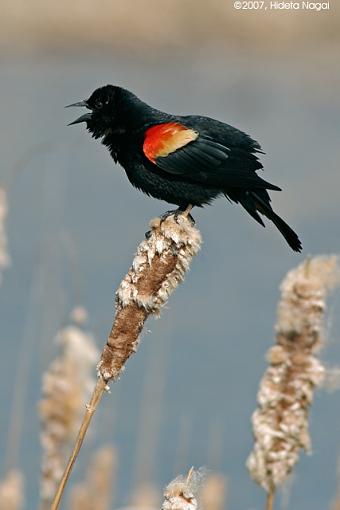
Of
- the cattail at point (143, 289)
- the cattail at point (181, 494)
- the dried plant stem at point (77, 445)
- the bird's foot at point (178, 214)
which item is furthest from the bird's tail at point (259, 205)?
the cattail at point (181, 494)

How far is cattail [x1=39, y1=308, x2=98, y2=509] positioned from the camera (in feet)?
10.9

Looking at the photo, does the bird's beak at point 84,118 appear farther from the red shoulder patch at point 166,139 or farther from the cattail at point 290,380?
the cattail at point 290,380

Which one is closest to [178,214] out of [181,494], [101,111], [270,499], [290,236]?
[290,236]

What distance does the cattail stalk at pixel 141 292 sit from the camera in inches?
71.7

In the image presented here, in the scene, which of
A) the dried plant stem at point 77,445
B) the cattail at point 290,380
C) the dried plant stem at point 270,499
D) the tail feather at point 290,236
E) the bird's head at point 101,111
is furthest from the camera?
the bird's head at point 101,111

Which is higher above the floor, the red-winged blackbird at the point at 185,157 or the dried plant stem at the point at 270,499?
the red-winged blackbird at the point at 185,157

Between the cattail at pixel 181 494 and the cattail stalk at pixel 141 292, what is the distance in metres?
0.29

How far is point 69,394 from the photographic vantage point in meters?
3.37

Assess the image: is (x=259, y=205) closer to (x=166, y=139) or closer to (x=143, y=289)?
(x=166, y=139)

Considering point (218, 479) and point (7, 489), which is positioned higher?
point (218, 479)

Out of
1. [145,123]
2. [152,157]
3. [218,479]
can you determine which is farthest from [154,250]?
[218,479]

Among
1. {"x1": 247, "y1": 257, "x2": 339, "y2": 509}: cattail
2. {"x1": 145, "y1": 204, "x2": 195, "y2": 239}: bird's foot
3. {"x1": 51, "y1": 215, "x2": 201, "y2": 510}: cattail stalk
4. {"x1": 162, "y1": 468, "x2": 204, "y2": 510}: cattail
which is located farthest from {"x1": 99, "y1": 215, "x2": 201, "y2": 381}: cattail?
{"x1": 247, "y1": 257, "x2": 339, "y2": 509}: cattail

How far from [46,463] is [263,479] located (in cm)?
102

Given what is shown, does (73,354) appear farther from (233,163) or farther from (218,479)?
(218,479)
